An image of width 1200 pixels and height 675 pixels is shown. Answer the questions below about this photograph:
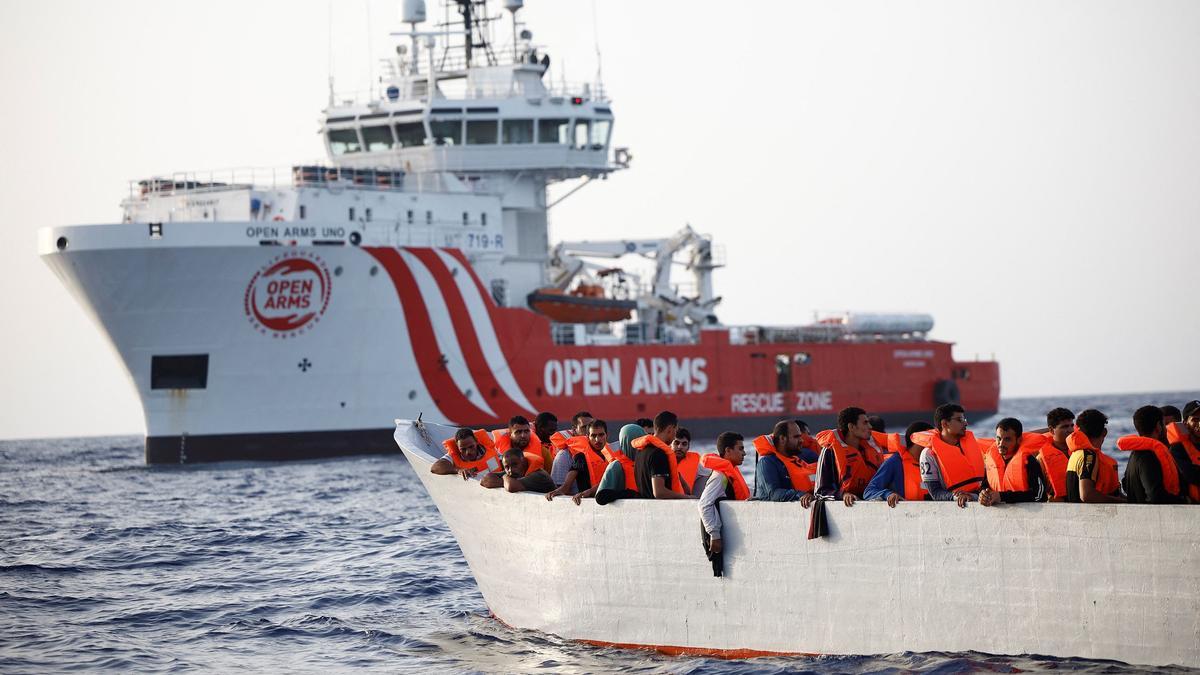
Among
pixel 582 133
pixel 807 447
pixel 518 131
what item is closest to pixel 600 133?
pixel 582 133

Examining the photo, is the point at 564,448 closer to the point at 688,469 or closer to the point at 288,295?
the point at 688,469

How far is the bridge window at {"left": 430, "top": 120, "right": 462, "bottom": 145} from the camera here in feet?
123

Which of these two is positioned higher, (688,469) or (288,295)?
(288,295)

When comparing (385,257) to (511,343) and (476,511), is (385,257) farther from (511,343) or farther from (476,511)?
(476,511)

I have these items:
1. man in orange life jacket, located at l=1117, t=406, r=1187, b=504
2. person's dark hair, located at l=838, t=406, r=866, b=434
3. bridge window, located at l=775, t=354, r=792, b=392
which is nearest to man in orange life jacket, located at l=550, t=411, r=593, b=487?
person's dark hair, located at l=838, t=406, r=866, b=434

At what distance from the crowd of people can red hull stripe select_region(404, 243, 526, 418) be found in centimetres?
2127

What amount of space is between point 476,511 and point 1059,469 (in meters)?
5.24

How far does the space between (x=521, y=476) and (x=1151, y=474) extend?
505cm

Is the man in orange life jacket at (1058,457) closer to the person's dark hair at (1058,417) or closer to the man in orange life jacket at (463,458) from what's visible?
the person's dark hair at (1058,417)

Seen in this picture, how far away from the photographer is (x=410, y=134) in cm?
3778

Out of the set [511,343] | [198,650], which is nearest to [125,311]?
[511,343]

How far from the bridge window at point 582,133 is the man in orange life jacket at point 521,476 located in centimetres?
2752

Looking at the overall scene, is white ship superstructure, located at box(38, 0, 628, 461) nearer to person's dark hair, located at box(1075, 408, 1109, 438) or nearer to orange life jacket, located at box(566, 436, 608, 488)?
orange life jacket, located at box(566, 436, 608, 488)

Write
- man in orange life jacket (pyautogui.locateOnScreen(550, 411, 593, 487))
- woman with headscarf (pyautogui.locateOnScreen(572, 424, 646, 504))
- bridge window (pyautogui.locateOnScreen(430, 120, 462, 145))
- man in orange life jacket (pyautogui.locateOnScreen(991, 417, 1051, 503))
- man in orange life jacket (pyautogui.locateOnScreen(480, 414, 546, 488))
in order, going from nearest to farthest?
man in orange life jacket (pyautogui.locateOnScreen(991, 417, 1051, 503))
woman with headscarf (pyautogui.locateOnScreen(572, 424, 646, 504))
man in orange life jacket (pyautogui.locateOnScreen(550, 411, 593, 487))
man in orange life jacket (pyautogui.locateOnScreen(480, 414, 546, 488))
bridge window (pyautogui.locateOnScreen(430, 120, 462, 145))
